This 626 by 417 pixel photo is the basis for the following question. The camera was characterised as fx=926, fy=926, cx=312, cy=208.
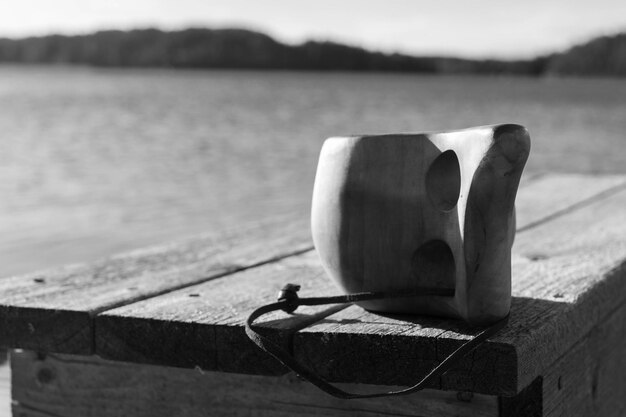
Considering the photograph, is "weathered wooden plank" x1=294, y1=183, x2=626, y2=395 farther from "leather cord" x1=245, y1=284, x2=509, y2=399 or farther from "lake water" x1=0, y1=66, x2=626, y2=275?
"lake water" x1=0, y1=66, x2=626, y2=275

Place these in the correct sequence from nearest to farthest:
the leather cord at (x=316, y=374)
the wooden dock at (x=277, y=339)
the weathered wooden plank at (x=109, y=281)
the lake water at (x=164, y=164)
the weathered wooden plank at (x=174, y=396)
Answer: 1. the leather cord at (x=316, y=374)
2. the wooden dock at (x=277, y=339)
3. the weathered wooden plank at (x=174, y=396)
4. the weathered wooden plank at (x=109, y=281)
5. the lake water at (x=164, y=164)

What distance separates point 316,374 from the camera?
5.01 feet

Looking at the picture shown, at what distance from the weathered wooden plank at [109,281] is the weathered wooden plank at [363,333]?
0.23ft

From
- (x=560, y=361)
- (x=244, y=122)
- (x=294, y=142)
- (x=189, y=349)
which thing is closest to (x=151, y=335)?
(x=189, y=349)

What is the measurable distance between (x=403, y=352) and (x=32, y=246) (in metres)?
6.32

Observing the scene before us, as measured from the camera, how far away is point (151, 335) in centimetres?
167

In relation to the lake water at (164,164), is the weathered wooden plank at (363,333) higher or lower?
higher

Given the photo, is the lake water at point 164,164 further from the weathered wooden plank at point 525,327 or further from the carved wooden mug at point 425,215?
the carved wooden mug at point 425,215

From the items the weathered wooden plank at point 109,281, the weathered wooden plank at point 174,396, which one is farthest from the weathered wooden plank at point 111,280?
the weathered wooden plank at point 174,396

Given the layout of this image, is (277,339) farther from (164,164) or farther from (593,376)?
(164,164)

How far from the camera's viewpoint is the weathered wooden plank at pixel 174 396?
63.8 inches

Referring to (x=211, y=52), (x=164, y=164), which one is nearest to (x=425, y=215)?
(x=164, y=164)

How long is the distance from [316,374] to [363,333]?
103 mm

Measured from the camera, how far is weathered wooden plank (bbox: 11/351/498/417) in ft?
5.32
